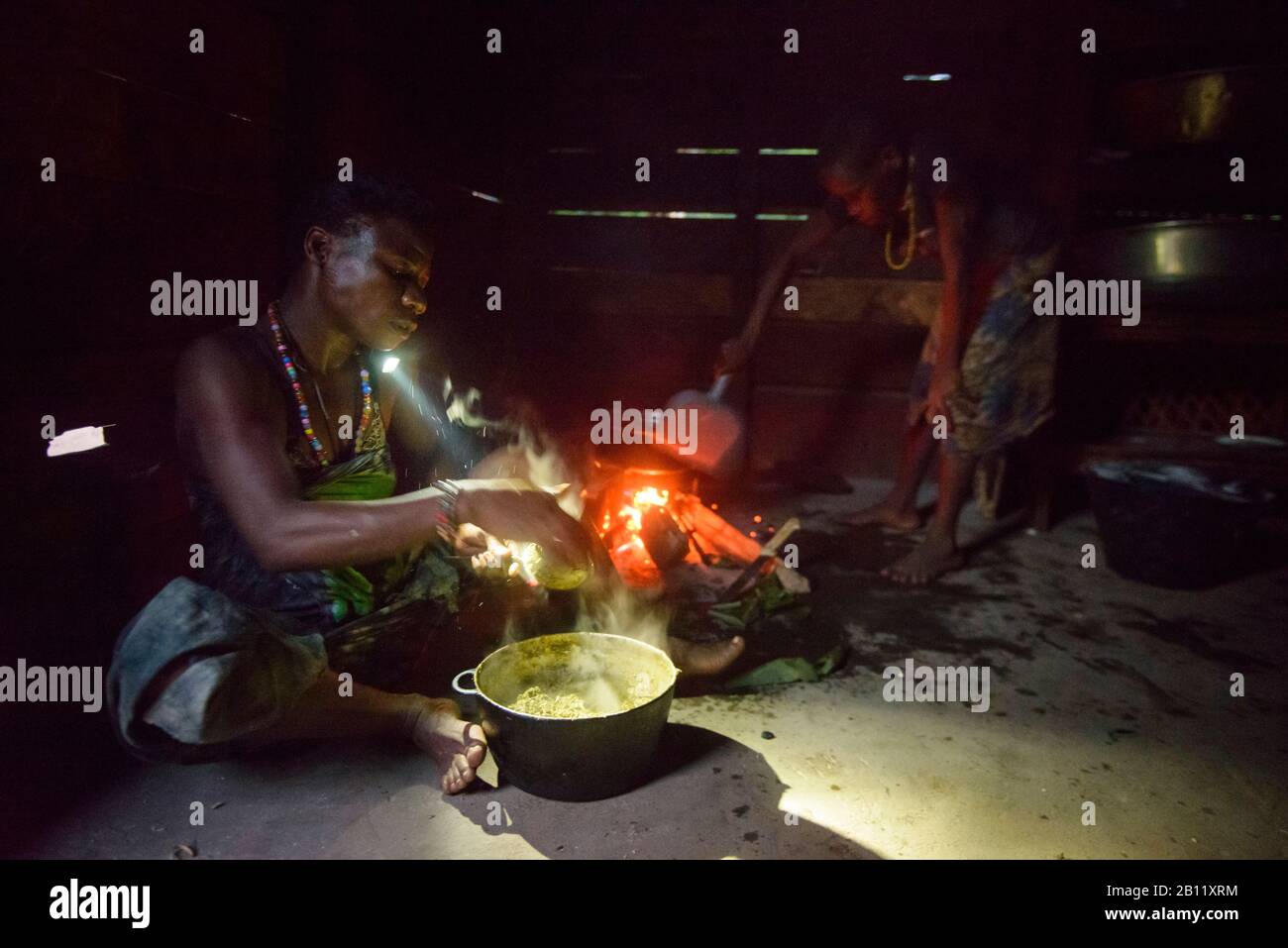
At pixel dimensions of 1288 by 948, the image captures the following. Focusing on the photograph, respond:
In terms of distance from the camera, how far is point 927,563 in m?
4.95

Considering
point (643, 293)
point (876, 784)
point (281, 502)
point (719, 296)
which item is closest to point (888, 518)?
point (719, 296)

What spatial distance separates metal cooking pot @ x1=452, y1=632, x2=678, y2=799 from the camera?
2.42 m

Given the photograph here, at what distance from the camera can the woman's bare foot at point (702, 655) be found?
3336 mm

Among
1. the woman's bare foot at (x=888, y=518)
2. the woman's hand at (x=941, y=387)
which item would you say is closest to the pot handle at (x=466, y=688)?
the woman's hand at (x=941, y=387)

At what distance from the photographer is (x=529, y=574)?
128 inches

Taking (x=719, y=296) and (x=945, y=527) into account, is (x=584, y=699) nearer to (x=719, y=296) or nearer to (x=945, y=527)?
(x=945, y=527)

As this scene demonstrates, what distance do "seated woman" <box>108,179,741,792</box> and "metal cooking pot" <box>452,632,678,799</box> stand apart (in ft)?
0.62

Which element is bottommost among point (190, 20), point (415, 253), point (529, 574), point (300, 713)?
point (300, 713)

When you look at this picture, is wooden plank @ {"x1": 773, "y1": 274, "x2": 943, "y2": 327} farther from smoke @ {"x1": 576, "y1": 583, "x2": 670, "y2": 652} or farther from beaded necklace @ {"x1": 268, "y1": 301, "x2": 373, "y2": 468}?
beaded necklace @ {"x1": 268, "y1": 301, "x2": 373, "y2": 468}

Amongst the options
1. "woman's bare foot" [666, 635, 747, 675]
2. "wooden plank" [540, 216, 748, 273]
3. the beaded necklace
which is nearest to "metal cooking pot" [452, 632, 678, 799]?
"woman's bare foot" [666, 635, 747, 675]

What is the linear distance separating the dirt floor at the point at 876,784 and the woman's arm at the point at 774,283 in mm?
2099
